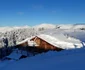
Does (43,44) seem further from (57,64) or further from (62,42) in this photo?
(57,64)

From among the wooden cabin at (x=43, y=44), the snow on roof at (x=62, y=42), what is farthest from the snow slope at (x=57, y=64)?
the wooden cabin at (x=43, y=44)

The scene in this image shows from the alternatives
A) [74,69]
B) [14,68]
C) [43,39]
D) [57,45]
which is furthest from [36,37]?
[74,69]

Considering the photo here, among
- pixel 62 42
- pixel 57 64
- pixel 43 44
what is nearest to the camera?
pixel 57 64

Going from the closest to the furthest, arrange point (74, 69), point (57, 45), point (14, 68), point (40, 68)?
point (74, 69) → point (40, 68) → point (14, 68) → point (57, 45)

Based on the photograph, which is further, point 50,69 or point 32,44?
point 32,44

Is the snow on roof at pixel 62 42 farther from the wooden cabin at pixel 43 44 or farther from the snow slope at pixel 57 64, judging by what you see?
the snow slope at pixel 57 64

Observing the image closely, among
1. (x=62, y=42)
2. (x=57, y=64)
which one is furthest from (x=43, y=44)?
(x=57, y=64)

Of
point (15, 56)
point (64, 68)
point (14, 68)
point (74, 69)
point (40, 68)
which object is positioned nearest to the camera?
point (74, 69)

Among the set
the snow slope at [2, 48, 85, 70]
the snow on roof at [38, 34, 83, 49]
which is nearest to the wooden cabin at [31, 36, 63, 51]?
the snow on roof at [38, 34, 83, 49]

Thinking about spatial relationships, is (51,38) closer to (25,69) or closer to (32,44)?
(32,44)

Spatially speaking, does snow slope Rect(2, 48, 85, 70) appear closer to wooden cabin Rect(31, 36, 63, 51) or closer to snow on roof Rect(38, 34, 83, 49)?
snow on roof Rect(38, 34, 83, 49)

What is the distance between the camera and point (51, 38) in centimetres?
3753

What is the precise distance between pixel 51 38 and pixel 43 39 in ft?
6.42

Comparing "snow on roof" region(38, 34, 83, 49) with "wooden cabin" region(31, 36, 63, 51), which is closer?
"snow on roof" region(38, 34, 83, 49)
